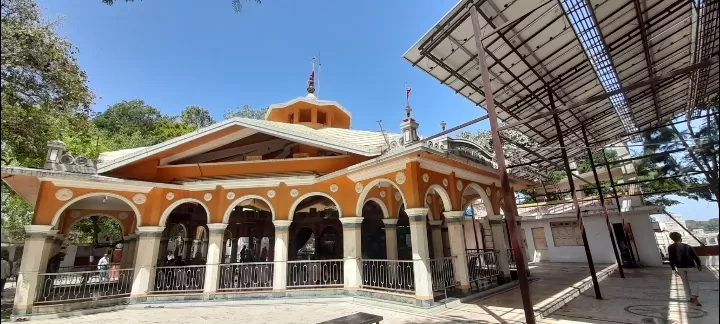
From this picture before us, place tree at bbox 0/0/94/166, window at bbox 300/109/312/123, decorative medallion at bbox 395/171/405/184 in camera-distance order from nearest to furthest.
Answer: tree at bbox 0/0/94/166
decorative medallion at bbox 395/171/405/184
window at bbox 300/109/312/123

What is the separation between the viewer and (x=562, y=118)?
11.4 m

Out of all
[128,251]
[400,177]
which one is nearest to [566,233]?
[400,177]

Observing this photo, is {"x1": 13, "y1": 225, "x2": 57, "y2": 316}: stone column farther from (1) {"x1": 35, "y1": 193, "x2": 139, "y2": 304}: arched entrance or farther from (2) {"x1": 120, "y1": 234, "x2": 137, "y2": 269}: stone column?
(2) {"x1": 120, "y1": 234, "x2": 137, "y2": 269}: stone column

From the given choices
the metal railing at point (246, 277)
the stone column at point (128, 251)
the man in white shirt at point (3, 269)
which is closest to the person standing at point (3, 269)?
the man in white shirt at point (3, 269)

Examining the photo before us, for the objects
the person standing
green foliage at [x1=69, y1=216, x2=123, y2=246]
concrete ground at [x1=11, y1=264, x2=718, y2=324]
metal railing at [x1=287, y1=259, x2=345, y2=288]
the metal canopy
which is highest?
the metal canopy

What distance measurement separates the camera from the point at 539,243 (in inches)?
784

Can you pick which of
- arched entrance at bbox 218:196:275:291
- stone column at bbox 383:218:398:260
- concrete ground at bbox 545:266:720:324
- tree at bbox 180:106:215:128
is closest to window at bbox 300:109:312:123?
arched entrance at bbox 218:196:275:291

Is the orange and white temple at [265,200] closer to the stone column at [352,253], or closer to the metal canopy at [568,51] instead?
the stone column at [352,253]

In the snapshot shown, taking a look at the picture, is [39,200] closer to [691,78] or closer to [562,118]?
[562,118]

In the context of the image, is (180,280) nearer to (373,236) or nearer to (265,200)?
(265,200)

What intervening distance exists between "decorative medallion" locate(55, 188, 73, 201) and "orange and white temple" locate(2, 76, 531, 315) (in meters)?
0.02

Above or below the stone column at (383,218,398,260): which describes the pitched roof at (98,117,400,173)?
above

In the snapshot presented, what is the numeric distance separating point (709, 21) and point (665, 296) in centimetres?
678

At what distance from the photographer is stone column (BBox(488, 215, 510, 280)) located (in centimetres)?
1127
